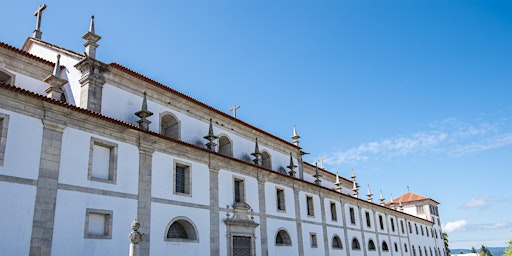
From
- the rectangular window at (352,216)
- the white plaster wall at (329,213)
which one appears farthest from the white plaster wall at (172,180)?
the rectangular window at (352,216)

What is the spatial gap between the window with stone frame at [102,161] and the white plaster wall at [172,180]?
184cm

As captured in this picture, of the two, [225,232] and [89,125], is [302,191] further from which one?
[89,125]

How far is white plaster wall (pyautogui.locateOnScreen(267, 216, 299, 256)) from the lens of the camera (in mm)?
22344

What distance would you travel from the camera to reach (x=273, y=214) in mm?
23188

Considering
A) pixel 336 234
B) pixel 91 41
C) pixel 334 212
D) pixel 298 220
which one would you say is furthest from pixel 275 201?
pixel 91 41

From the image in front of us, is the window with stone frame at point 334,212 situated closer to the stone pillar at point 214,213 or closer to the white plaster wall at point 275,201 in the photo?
the white plaster wall at point 275,201

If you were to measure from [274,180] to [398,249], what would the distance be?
76.3 ft

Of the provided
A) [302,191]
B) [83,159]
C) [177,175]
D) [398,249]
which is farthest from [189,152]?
[398,249]

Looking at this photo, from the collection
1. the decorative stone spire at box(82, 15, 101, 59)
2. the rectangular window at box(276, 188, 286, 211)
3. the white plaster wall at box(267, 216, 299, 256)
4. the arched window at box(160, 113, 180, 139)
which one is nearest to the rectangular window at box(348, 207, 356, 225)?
the white plaster wall at box(267, 216, 299, 256)

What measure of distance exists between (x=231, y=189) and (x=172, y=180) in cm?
397

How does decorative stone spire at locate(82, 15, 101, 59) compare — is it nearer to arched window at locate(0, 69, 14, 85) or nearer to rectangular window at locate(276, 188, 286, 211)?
arched window at locate(0, 69, 14, 85)

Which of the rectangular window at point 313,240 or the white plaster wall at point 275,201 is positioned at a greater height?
the white plaster wall at point 275,201

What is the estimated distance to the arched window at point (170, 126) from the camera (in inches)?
797

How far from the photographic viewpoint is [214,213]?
62.4ft
